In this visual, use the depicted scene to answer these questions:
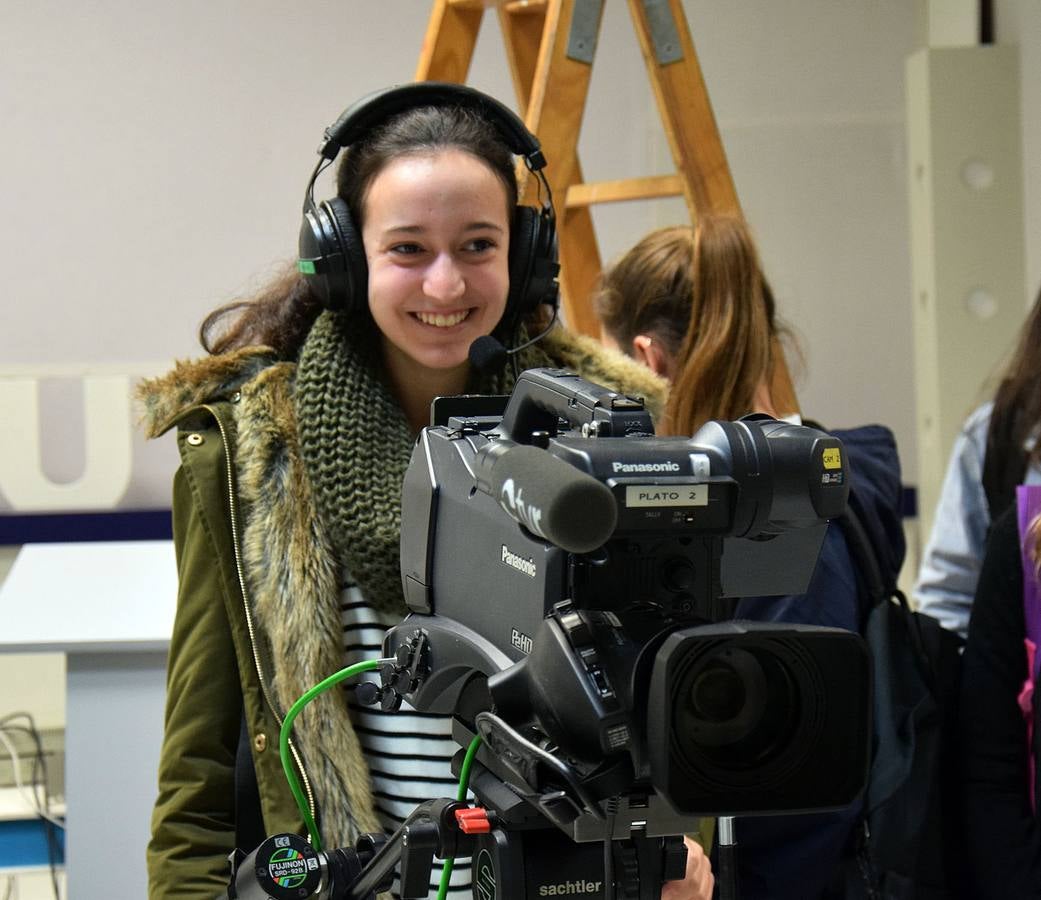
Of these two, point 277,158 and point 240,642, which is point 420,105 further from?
point 277,158

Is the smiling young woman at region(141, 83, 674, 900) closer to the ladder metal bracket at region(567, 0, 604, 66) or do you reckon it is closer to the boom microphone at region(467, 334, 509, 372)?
the boom microphone at region(467, 334, 509, 372)

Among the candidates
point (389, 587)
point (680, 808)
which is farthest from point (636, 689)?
point (389, 587)

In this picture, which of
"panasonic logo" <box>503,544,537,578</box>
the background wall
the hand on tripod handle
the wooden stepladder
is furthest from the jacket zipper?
the background wall

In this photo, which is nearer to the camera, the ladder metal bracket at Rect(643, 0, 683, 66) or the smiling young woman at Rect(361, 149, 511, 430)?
the smiling young woman at Rect(361, 149, 511, 430)

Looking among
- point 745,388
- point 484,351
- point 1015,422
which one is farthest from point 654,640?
point 1015,422

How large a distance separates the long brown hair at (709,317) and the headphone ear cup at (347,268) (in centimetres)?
48

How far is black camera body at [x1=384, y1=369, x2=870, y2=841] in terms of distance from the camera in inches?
26.4

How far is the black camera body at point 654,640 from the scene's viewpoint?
0.67m

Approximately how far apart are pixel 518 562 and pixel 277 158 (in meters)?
2.91

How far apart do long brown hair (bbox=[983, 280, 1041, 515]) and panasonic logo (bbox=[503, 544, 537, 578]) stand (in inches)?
45.3

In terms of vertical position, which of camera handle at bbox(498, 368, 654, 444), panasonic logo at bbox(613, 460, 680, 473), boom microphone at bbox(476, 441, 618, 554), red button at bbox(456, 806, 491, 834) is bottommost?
red button at bbox(456, 806, 491, 834)

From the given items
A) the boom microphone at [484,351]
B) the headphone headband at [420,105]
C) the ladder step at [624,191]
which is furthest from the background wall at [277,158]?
the boom microphone at [484,351]

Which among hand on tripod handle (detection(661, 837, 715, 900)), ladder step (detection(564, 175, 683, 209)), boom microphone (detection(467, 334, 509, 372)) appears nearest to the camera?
hand on tripod handle (detection(661, 837, 715, 900))

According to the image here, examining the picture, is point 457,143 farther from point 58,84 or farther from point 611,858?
point 58,84
